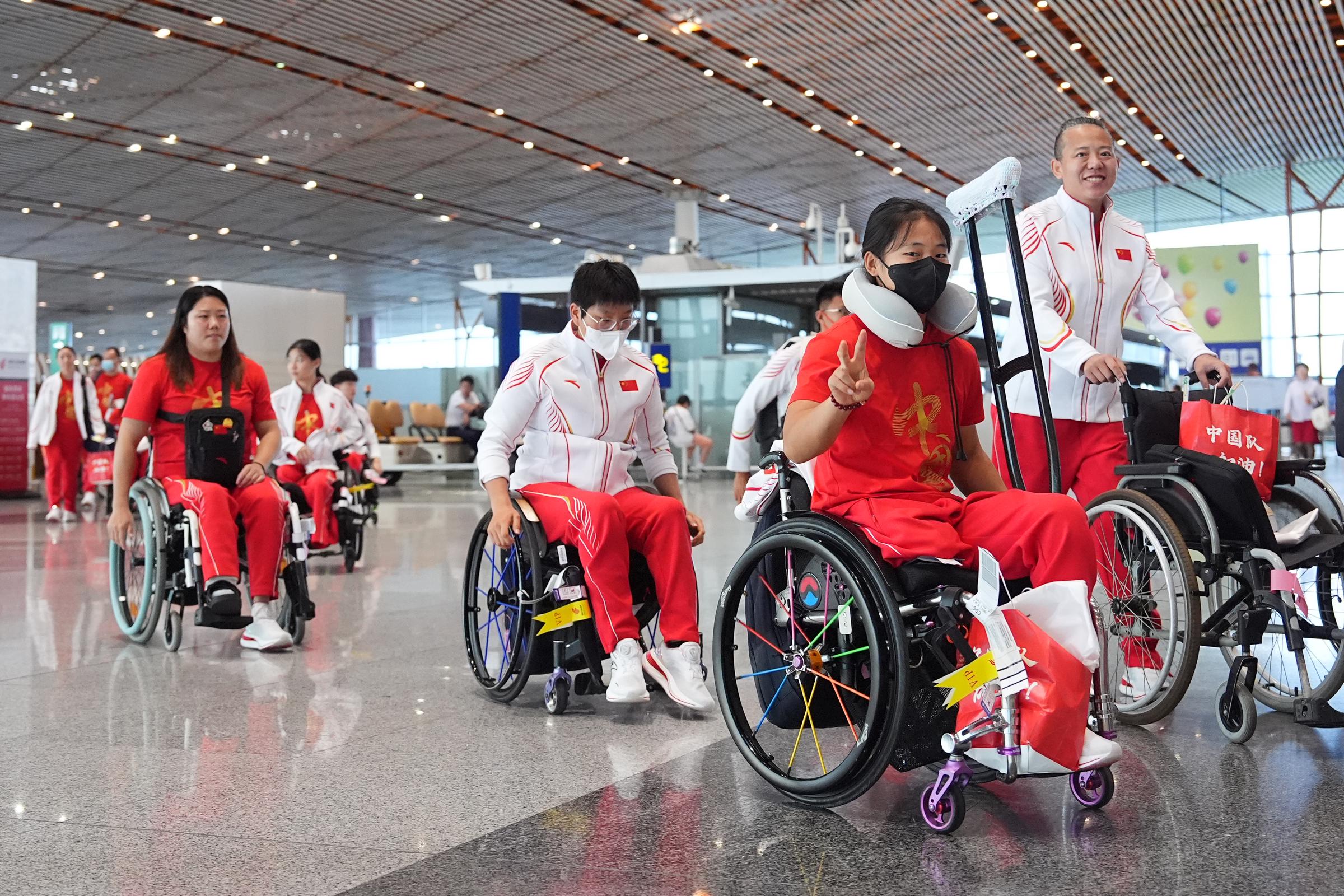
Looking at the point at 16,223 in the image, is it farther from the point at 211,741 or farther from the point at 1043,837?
the point at 1043,837

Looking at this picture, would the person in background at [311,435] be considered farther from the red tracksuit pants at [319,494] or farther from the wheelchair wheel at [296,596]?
the wheelchair wheel at [296,596]

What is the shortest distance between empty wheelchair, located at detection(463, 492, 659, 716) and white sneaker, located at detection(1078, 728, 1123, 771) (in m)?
1.47

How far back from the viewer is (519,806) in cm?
242

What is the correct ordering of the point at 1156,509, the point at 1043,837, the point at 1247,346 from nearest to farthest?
the point at 1043,837, the point at 1156,509, the point at 1247,346

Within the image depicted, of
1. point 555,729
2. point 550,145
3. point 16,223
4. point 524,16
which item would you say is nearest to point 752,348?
point 550,145

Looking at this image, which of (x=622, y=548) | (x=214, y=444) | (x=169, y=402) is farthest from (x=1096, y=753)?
(x=169, y=402)

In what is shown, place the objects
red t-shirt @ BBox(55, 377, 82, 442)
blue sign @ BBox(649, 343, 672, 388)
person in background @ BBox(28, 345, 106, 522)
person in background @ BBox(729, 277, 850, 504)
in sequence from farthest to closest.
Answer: blue sign @ BBox(649, 343, 672, 388) → red t-shirt @ BBox(55, 377, 82, 442) → person in background @ BBox(28, 345, 106, 522) → person in background @ BBox(729, 277, 850, 504)

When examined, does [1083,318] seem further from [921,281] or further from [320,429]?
[320,429]

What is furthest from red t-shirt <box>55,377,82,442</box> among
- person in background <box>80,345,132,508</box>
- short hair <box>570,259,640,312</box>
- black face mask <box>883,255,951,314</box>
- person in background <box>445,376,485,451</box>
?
black face mask <box>883,255,951,314</box>

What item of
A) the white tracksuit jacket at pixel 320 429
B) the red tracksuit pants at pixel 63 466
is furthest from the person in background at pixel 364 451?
the red tracksuit pants at pixel 63 466

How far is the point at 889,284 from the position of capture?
234 cm

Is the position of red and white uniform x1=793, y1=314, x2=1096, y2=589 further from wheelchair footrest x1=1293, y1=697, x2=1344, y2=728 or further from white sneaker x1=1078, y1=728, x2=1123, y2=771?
wheelchair footrest x1=1293, y1=697, x2=1344, y2=728

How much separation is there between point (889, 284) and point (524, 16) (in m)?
11.8

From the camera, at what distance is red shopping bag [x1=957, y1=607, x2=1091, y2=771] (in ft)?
6.46
